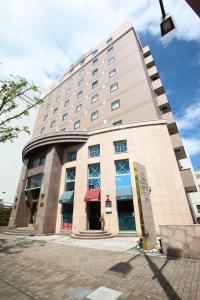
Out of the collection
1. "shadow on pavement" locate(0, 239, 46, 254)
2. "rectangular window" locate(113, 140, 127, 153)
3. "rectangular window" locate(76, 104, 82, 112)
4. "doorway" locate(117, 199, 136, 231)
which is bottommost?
"shadow on pavement" locate(0, 239, 46, 254)

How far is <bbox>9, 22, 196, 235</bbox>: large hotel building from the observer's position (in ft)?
51.0

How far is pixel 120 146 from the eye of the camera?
61.7 feet

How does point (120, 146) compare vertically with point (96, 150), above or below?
below

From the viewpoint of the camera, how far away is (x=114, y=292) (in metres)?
4.27

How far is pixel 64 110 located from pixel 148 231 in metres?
26.1

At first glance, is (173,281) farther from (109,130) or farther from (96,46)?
(96,46)

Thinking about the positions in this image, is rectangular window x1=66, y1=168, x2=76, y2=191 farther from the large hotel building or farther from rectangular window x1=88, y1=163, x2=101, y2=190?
rectangular window x1=88, y1=163, x2=101, y2=190

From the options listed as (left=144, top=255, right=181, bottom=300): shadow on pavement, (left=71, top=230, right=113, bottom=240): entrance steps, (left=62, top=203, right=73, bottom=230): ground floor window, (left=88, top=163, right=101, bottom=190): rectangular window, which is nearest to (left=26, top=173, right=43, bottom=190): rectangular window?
(left=62, top=203, right=73, bottom=230): ground floor window

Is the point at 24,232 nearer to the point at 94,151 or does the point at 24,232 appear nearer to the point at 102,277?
the point at 94,151

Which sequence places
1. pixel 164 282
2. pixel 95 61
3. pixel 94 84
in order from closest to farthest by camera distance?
pixel 164 282
pixel 94 84
pixel 95 61

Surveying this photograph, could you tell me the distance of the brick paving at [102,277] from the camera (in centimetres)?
424

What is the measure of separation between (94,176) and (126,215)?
520 cm

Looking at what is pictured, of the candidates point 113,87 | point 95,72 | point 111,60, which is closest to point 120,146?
point 113,87

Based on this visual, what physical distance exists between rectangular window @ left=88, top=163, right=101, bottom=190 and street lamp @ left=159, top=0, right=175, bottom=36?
15.2 metres
